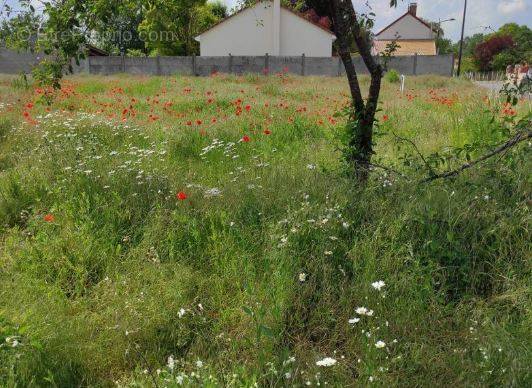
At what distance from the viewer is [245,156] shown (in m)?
5.32

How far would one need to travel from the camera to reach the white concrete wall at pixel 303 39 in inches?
1280

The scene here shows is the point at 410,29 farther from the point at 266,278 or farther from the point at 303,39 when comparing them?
the point at 266,278

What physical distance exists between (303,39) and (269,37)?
8.02 feet

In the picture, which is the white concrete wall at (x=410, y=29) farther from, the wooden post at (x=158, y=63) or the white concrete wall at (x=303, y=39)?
the wooden post at (x=158, y=63)

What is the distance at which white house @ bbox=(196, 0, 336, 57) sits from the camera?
1272 inches

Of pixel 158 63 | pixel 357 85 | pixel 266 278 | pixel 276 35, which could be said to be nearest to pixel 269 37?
pixel 276 35

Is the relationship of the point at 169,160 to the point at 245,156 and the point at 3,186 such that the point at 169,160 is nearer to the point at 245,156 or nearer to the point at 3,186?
the point at 245,156

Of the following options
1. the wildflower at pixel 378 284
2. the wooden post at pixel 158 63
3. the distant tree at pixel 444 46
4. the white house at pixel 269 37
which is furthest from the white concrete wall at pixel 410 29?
the wildflower at pixel 378 284

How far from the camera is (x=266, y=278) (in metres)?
2.76

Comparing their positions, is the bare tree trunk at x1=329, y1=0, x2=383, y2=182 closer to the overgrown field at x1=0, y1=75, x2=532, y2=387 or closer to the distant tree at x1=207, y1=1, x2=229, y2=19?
the overgrown field at x1=0, y1=75, x2=532, y2=387

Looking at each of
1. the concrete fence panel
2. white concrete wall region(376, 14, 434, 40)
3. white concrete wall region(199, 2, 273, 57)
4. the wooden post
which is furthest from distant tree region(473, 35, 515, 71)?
the wooden post

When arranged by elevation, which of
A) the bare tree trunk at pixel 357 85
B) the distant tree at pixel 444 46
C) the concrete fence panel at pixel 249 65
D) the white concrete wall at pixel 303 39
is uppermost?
the distant tree at pixel 444 46

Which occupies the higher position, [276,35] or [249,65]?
[276,35]

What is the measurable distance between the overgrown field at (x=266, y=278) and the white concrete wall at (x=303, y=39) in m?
30.1
